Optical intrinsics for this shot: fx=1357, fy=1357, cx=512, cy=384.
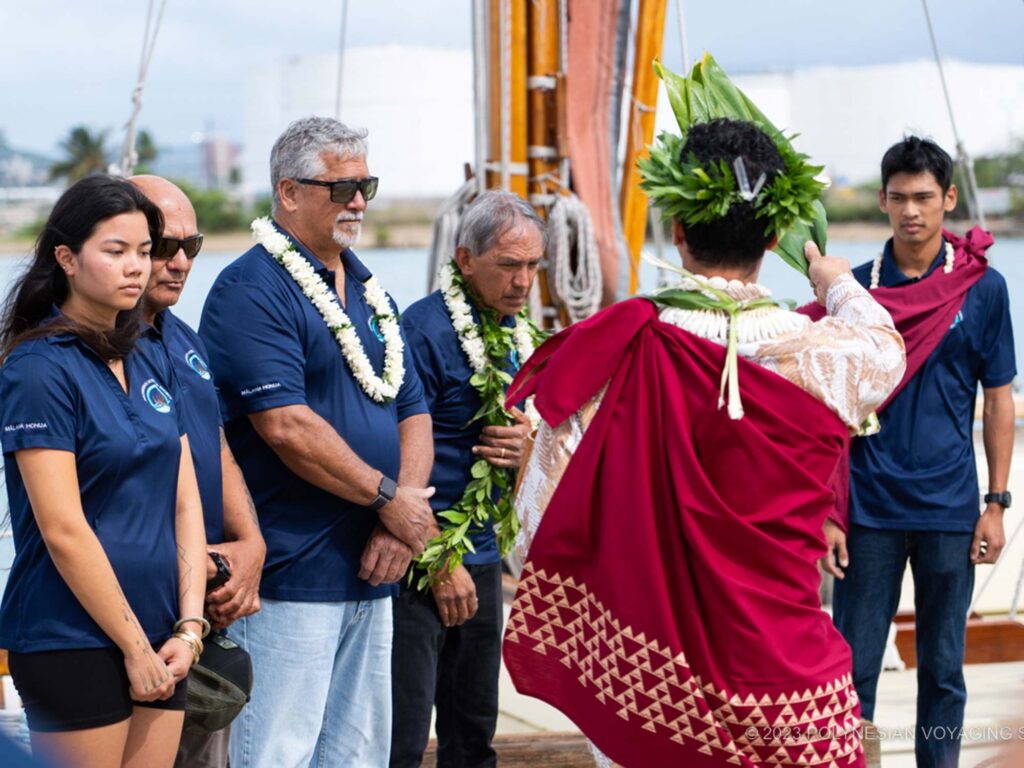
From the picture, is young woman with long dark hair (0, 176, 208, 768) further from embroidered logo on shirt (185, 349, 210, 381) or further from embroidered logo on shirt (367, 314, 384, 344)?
embroidered logo on shirt (367, 314, 384, 344)

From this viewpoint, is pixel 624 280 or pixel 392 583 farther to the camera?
pixel 624 280

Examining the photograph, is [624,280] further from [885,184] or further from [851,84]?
[851,84]

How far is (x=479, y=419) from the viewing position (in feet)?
10.7

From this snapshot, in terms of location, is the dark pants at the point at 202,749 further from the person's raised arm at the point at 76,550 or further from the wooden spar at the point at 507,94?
the wooden spar at the point at 507,94

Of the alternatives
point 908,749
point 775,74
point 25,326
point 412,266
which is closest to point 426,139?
point 412,266

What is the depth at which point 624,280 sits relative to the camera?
5117 millimetres

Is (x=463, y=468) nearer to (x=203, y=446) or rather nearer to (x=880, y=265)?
(x=203, y=446)

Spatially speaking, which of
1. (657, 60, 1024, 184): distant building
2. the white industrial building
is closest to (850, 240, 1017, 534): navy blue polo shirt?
the white industrial building

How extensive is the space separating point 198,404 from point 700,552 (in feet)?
3.29

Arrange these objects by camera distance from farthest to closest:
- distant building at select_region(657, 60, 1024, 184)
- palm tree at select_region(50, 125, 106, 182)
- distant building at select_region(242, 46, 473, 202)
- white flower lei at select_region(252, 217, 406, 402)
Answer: palm tree at select_region(50, 125, 106, 182)
distant building at select_region(657, 60, 1024, 184)
distant building at select_region(242, 46, 473, 202)
white flower lei at select_region(252, 217, 406, 402)

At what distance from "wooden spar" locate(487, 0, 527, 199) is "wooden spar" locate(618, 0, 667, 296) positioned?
55 cm

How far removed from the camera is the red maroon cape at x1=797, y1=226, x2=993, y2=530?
3479 mm

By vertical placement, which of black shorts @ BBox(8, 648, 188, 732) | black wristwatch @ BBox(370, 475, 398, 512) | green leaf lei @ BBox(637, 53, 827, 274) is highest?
green leaf lei @ BBox(637, 53, 827, 274)

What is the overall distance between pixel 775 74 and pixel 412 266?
6.54 meters
